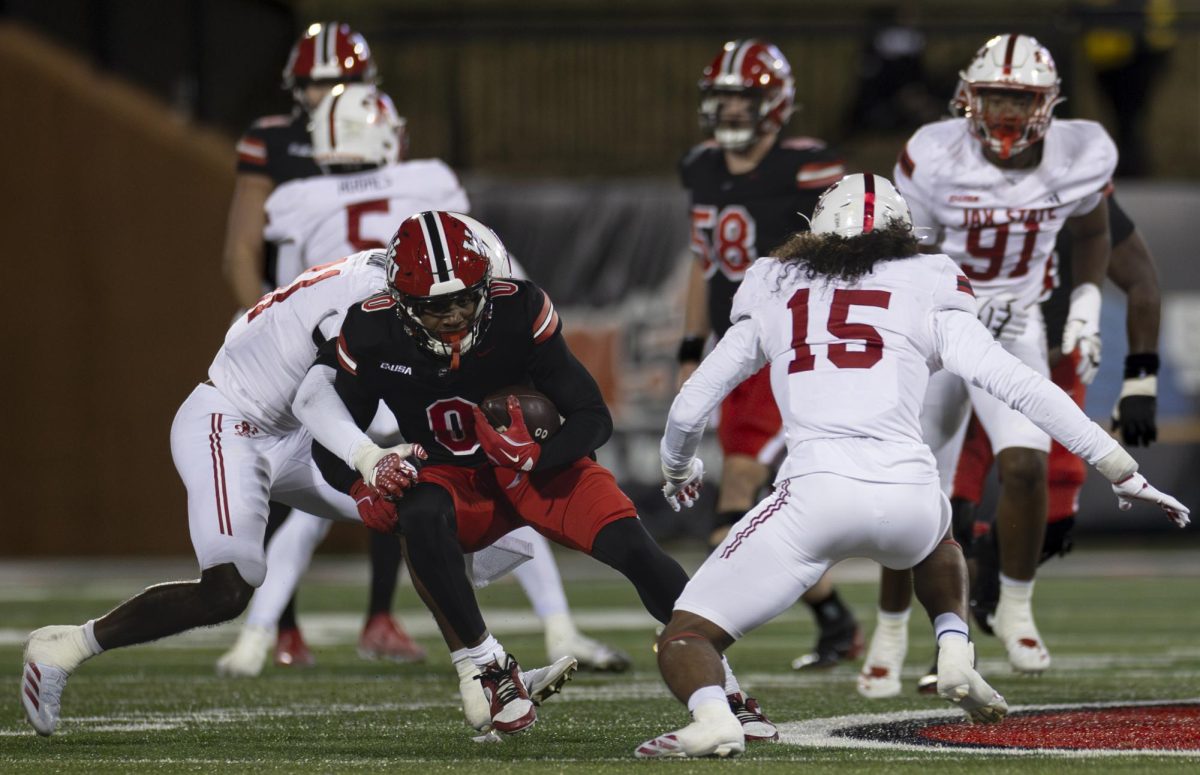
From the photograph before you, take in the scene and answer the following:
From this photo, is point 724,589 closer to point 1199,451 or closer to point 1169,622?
point 1169,622

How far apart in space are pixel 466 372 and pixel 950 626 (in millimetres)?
1221

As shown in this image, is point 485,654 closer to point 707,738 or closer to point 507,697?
point 507,697

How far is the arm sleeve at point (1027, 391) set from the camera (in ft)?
13.1

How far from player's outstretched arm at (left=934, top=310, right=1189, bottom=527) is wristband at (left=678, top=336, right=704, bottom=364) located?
7.71ft

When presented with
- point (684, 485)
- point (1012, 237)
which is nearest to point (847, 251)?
point (684, 485)

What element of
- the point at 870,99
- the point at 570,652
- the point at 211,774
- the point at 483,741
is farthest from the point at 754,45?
the point at 870,99

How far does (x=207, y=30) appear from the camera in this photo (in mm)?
12641

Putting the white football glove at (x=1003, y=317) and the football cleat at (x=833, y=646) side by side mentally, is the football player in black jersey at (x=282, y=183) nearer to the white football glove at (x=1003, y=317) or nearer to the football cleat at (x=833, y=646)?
the football cleat at (x=833, y=646)

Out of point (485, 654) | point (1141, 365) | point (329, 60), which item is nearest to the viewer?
point (485, 654)

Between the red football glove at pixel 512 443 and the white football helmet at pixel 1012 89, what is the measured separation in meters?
1.98

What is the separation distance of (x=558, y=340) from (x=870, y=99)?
8259 mm

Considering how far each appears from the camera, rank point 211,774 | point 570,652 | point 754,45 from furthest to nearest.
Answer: point 754,45 < point 570,652 < point 211,774

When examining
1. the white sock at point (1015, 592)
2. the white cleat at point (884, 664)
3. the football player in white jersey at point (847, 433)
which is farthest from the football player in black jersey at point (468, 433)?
the white sock at point (1015, 592)

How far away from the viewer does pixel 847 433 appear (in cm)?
405
